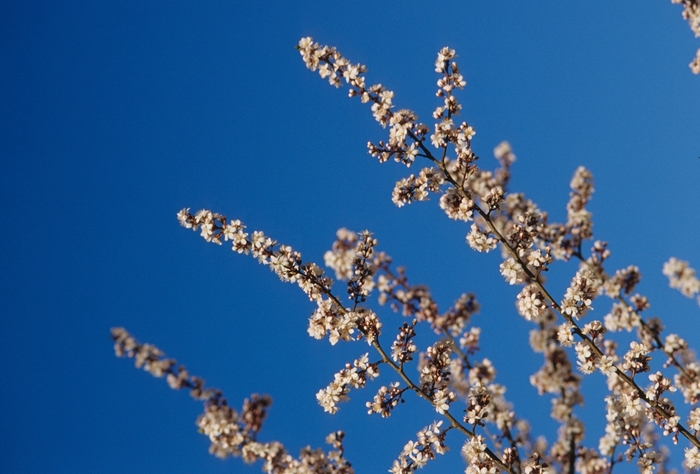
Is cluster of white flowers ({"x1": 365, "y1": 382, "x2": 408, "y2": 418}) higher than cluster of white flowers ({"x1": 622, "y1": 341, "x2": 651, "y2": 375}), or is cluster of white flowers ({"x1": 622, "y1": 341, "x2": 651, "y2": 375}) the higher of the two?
cluster of white flowers ({"x1": 622, "y1": 341, "x2": 651, "y2": 375})

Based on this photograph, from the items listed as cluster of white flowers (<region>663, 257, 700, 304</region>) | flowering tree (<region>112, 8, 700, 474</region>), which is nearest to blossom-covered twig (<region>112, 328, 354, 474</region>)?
flowering tree (<region>112, 8, 700, 474</region>)

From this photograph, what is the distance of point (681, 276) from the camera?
561 centimetres

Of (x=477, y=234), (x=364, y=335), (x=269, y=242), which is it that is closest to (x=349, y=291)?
(x=364, y=335)

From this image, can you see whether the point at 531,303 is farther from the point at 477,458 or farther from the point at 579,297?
the point at 477,458

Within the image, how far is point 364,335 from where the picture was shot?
289 inches

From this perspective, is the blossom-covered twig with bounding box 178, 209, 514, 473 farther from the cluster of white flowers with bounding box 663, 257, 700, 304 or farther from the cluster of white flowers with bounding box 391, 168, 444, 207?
the cluster of white flowers with bounding box 663, 257, 700, 304

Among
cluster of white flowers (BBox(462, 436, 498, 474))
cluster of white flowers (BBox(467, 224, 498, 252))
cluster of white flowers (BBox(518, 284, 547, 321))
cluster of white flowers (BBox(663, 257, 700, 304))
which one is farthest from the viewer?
cluster of white flowers (BBox(467, 224, 498, 252))

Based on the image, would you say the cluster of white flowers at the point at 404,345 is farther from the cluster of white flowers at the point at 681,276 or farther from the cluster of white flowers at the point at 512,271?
the cluster of white flowers at the point at 681,276

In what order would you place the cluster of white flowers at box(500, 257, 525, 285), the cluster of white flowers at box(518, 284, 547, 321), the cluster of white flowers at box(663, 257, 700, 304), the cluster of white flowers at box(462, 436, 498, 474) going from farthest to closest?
1. the cluster of white flowers at box(500, 257, 525, 285)
2. the cluster of white flowers at box(518, 284, 547, 321)
3. the cluster of white flowers at box(462, 436, 498, 474)
4. the cluster of white flowers at box(663, 257, 700, 304)

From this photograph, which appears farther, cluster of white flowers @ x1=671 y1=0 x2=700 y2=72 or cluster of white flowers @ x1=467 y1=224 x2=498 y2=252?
cluster of white flowers @ x1=671 y1=0 x2=700 y2=72

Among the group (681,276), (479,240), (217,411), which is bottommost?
(217,411)

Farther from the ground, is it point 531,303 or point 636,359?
point 636,359

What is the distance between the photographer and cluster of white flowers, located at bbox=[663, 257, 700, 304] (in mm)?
5500

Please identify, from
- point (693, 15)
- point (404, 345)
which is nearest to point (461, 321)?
point (404, 345)
